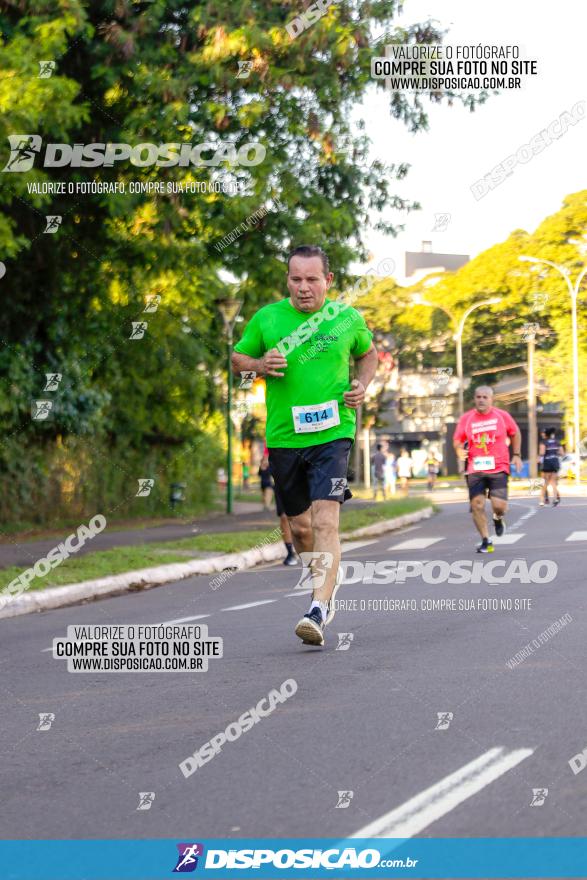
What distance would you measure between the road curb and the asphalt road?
7.44ft

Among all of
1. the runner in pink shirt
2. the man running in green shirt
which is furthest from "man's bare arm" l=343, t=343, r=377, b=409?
the runner in pink shirt

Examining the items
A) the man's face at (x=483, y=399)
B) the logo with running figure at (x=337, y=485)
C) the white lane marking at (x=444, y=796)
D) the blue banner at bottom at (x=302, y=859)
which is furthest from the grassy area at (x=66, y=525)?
the blue banner at bottom at (x=302, y=859)

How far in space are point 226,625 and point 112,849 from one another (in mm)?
5294

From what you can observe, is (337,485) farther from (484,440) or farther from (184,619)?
(484,440)

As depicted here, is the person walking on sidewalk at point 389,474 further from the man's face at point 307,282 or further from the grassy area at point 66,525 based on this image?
the man's face at point 307,282

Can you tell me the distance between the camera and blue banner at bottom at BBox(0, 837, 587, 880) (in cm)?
375

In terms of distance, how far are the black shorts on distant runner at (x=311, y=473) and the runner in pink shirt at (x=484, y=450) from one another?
322 inches

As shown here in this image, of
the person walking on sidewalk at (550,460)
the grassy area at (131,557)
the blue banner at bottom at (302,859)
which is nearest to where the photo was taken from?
the blue banner at bottom at (302,859)

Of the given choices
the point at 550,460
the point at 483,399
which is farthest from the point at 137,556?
the point at 550,460

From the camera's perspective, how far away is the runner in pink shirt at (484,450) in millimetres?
15867

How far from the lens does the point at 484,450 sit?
1602cm

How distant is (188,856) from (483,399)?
12.2 metres

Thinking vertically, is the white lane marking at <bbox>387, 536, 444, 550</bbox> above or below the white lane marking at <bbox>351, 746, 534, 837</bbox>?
below

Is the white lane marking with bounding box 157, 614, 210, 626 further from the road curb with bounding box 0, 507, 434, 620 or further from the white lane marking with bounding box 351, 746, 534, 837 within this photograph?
the white lane marking with bounding box 351, 746, 534, 837
